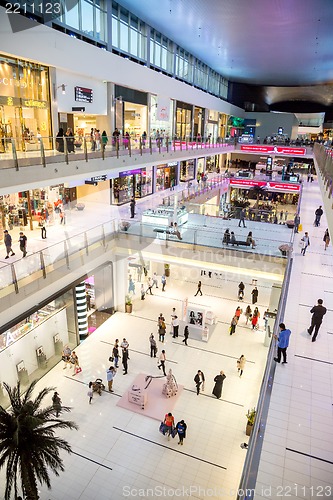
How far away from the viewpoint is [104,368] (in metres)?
13.1

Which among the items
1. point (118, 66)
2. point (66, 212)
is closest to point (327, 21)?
point (118, 66)

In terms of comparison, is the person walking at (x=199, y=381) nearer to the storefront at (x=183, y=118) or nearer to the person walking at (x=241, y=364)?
the person walking at (x=241, y=364)

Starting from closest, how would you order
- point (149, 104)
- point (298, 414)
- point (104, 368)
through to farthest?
point (298, 414), point (104, 368), point (149, 104)

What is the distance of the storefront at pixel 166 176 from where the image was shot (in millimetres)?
26594

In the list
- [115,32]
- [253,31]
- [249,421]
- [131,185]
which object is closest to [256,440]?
[249,421]

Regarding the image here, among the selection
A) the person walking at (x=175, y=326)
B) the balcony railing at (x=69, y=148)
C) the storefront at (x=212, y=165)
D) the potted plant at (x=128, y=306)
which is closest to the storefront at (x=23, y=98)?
the balcony railing at (x=69, y=148)

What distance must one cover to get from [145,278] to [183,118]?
16.8 m

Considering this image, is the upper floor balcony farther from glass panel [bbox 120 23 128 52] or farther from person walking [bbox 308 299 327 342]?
person walking [bbox 308 299 327 342]

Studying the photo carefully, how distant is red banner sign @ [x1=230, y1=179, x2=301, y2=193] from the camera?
29078mm

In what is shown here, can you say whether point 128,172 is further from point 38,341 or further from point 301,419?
point 301,419

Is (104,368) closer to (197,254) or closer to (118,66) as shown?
(197,254)

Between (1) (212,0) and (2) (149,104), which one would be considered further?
(2) (149,104)

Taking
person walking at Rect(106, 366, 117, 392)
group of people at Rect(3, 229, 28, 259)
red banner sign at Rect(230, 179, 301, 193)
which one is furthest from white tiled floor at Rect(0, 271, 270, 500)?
red banner sign at Rect(230, 179, 301, 193)

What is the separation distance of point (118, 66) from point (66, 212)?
7.91m
